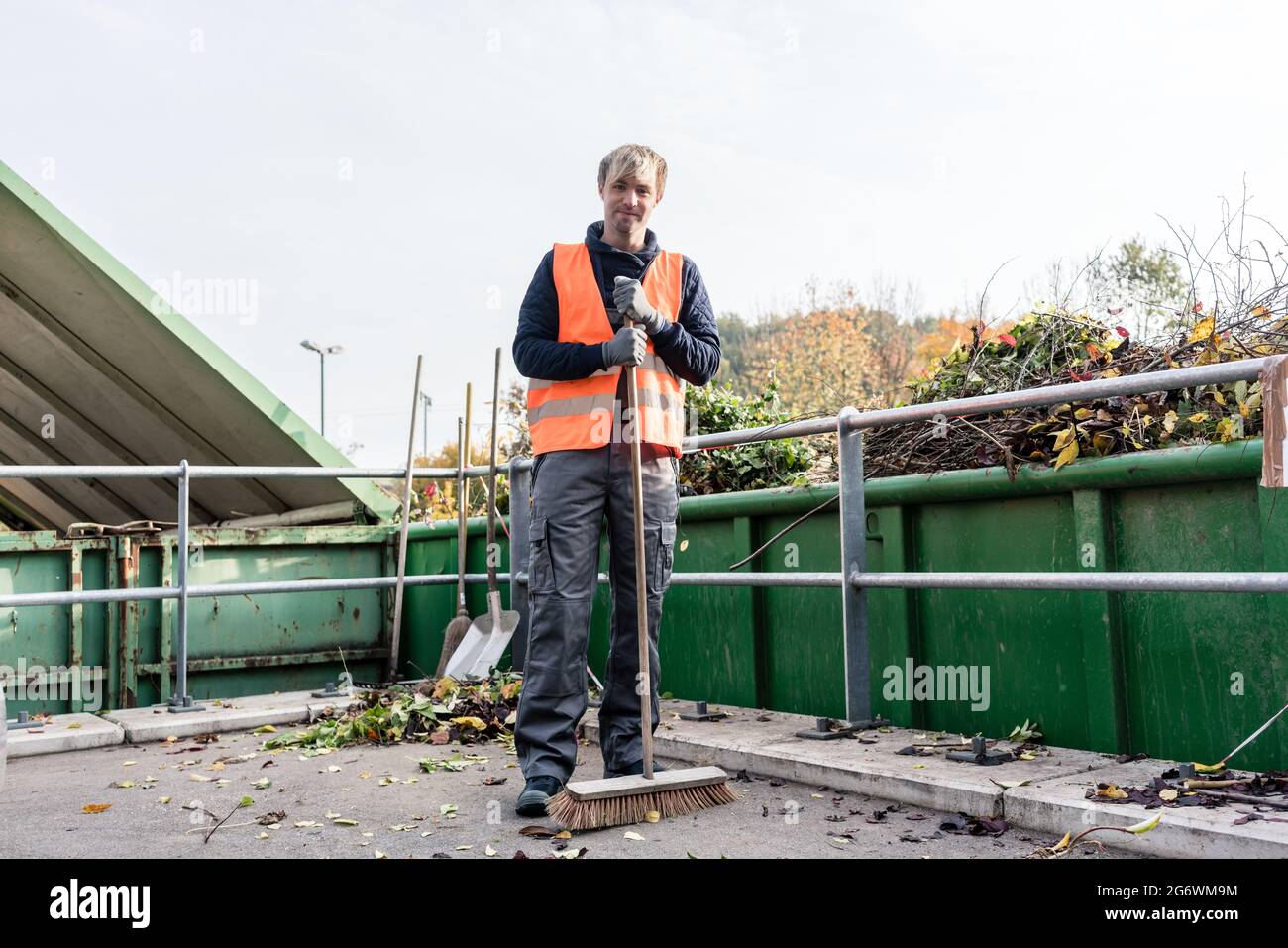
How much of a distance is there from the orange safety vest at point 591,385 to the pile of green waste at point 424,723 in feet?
4.87

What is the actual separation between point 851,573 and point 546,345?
4.18ft

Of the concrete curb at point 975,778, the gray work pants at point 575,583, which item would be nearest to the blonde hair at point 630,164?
the gray work pants at point 575,583

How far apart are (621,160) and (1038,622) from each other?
1.85 m

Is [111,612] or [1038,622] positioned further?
[111,612]

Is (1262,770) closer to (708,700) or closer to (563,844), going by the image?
(563,844)

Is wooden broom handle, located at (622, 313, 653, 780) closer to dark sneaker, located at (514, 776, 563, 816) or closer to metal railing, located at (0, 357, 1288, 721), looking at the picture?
dark sneaker, located at (514, 776, 563, 816)

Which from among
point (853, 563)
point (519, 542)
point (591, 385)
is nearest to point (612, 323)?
point (591, 385)

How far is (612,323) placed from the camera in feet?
11.2

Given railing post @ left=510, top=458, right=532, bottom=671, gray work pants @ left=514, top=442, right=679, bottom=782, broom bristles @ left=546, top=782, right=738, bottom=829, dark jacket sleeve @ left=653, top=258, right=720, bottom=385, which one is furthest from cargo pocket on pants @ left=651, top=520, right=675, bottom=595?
railing post @ left=510, top=458, right=532, bottom=671
